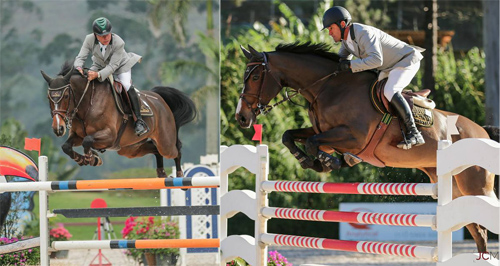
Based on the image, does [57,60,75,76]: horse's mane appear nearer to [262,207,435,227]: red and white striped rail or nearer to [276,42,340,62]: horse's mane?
[276,42,340,62]: horse's mane

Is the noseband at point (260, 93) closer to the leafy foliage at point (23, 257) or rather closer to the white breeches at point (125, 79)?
the white breeches at point (125, 79)

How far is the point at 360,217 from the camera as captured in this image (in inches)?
Answer: 151

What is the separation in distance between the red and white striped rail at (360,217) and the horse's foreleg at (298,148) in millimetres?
277

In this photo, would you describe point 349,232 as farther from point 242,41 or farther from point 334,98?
point 334,98

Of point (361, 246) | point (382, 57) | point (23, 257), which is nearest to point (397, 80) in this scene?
point (382, 57)

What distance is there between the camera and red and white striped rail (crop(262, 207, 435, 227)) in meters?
3.47

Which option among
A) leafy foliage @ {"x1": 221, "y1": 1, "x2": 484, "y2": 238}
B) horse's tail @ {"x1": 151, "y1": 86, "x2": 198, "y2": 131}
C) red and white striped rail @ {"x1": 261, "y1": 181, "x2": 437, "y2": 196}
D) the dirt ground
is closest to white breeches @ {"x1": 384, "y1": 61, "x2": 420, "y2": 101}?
red and white striped rail @ {"x1": 261, "y1": 181, "x2": 437, "y2": 196}

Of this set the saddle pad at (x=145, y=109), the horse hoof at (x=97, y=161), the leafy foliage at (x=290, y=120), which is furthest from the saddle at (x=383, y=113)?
the leafy foliage at (x=290, y=120)

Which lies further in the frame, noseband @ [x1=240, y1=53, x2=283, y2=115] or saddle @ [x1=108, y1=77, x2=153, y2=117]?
noseband @ [x1=240, y1=53, x2=283, y2=115]

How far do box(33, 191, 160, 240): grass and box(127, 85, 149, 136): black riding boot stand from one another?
392mm

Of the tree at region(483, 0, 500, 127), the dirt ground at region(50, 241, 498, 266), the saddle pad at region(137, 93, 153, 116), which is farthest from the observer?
the tree at region(483, 0, 500, 127)

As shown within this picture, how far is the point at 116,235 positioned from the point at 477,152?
2.21 metres

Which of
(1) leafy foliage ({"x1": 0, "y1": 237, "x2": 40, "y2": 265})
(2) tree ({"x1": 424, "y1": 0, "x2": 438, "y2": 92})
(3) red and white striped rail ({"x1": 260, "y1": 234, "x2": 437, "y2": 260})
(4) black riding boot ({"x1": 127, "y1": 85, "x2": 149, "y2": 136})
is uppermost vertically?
(2) tree ({"x1": 424, "y1": 0, "x2": 438, "y2": 92})

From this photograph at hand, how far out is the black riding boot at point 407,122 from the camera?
160 inches
